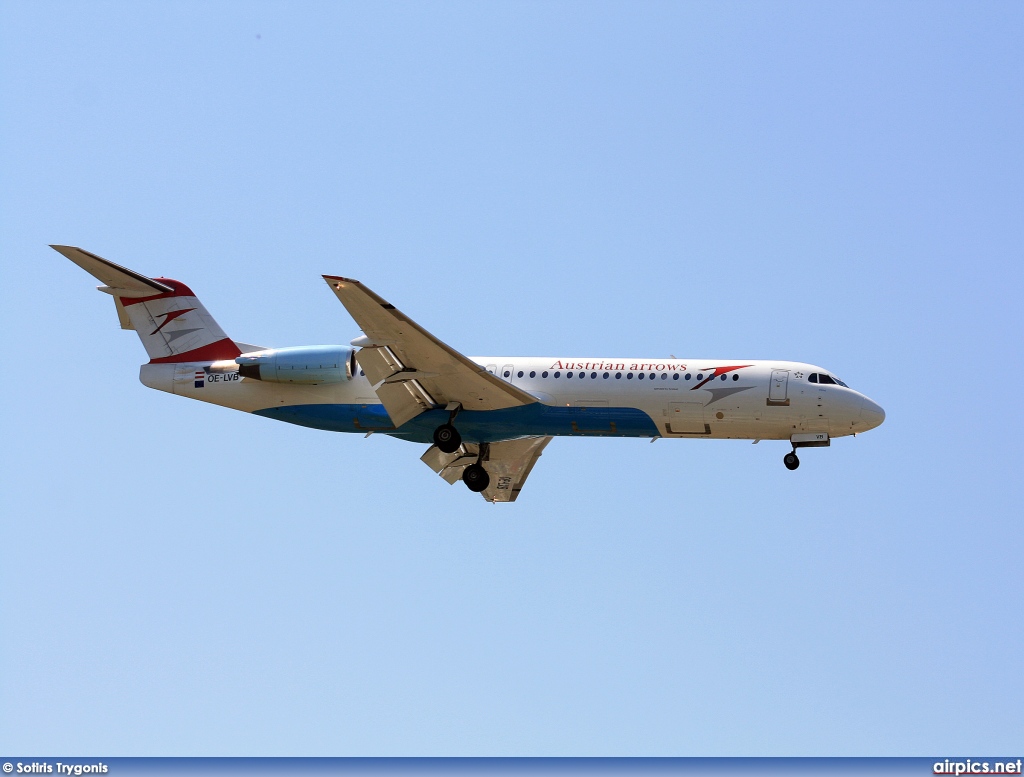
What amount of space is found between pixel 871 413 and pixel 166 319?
15909 mm

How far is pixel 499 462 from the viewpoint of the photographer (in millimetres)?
31062

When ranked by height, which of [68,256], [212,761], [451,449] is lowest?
[212,761]

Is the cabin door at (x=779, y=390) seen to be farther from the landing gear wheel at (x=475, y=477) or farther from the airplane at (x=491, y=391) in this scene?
the landing gear wheel at (x=475, y=477)

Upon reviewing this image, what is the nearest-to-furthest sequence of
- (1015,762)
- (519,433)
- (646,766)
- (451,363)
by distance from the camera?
(1015,762) → (646,766) → (451,363) → (519,433)

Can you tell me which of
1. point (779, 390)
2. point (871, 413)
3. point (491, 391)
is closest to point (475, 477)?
point (491, 391)

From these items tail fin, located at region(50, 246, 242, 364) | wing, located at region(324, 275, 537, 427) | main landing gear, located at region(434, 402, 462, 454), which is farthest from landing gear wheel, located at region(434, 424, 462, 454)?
tail fin, located at region(50, 246, 242, 364)

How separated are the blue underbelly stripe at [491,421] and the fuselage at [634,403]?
0.02 metres

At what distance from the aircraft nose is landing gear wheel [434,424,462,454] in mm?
8563

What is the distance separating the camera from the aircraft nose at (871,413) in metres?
26.8

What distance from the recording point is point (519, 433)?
2802cm

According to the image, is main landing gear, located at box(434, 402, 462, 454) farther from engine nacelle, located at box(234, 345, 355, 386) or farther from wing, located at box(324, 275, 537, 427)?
engine nacelle, located at box(234, 345, 355, 386)

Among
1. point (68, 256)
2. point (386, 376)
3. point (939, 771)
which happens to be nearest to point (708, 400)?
point (386, 376)

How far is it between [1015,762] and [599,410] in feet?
34.7

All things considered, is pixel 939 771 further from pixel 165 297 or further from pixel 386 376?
pixel 165 297
